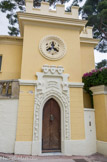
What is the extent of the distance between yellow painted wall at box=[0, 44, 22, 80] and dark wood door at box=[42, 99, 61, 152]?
2651 mm

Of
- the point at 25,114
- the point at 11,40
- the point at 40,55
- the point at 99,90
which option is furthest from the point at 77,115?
the point at 11,40

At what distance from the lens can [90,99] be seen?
718 centimetres

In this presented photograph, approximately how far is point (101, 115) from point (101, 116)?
0.16 ft

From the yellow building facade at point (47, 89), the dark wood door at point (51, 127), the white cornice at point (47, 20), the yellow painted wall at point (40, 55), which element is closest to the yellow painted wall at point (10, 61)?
the yellow building facade at point (47, 89)

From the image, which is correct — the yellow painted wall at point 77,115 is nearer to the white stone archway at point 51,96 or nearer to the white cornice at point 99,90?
the white stone archway at point 51,96

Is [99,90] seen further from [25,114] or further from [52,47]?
[25,114]

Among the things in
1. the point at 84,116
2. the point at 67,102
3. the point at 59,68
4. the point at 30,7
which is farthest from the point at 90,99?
the point at 30,7

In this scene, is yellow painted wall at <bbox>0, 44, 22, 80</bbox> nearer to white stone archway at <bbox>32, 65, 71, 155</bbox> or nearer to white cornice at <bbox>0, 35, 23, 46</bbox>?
white cornice at <bbox>0, 35, 23, 46</bbox>

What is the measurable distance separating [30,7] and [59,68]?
12.5ft

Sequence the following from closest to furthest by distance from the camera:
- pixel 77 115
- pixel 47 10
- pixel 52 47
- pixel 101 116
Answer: pixel 77 115
pixel 101 116
pixel 52 47
pixel 47 10

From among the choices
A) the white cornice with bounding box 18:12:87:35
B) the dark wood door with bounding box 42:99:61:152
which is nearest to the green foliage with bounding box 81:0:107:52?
the white cornice with bounding box 18:12:87:35

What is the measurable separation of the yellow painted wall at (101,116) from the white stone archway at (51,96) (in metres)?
1.60

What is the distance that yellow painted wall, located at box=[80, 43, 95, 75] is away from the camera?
7831 millimetres

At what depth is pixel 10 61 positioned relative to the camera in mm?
Result: 7125
